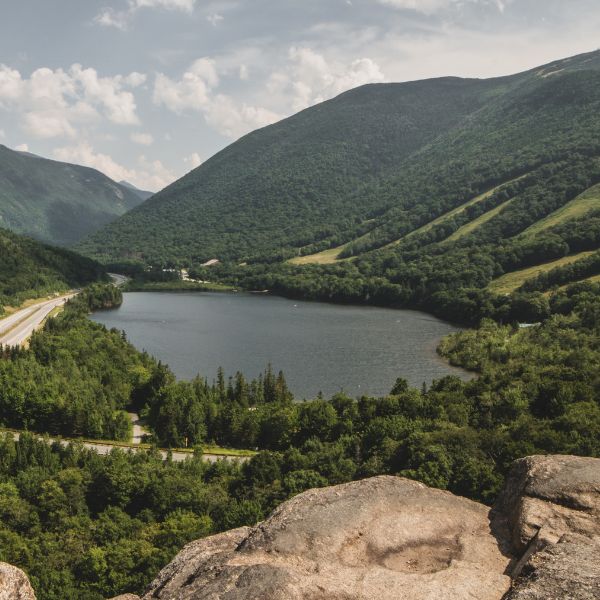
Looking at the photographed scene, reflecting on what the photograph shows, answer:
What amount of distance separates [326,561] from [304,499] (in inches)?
92.4

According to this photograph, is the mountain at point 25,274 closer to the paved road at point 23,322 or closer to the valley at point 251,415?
the paved road at point 23,322

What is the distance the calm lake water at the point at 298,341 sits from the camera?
94438 millimetres

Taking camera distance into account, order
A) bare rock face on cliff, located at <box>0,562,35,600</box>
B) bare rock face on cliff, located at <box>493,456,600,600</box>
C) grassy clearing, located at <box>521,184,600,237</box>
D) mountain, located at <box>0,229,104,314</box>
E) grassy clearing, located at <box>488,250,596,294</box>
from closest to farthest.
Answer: bare rock face on cliff, located at <box>493,456,600,600</box>, bare rock face on cliff, located at <box>0,562,35,600</box>, grassy clearing, located at <box>488,250,596,294</box>, mountain, located at <box>0,229,104,314</box>, grassy clearing, located at <box>521,184,600,237</box>

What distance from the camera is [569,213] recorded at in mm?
189750

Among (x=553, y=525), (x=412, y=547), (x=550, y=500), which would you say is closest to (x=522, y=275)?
(x=550, y=500)

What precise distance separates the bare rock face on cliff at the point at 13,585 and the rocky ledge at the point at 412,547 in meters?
0.17

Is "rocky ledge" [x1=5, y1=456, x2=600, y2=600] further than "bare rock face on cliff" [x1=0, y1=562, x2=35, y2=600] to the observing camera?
No

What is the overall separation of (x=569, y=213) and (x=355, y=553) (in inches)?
7824

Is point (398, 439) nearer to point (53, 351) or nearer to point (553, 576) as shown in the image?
point (553, 576)

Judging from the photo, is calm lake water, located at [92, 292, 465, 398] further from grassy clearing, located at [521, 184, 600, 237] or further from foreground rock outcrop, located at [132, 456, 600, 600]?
foreground rock outcrop, located at [132, 456, 600, 600]

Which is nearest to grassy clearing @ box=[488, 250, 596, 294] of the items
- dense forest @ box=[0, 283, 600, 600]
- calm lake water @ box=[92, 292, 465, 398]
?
calm lake water @ box=[92, 292, 465, 398]

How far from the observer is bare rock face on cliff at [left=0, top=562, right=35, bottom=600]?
10781 millimetres

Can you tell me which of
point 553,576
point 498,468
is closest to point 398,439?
point 498,468

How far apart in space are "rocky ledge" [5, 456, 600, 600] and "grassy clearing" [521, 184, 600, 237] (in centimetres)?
18614
